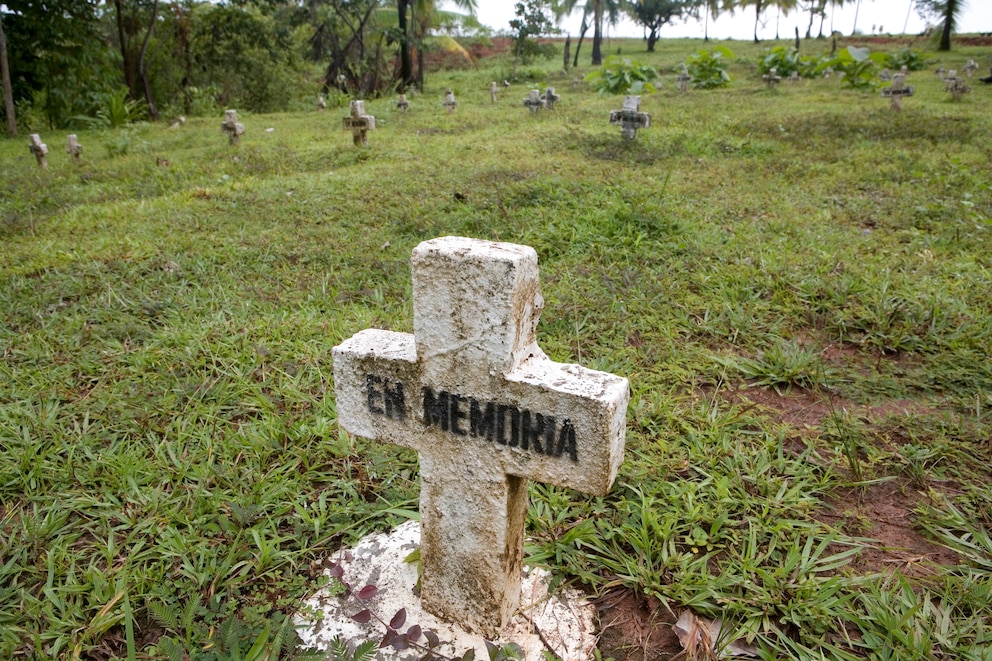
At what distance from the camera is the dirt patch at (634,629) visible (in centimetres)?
187

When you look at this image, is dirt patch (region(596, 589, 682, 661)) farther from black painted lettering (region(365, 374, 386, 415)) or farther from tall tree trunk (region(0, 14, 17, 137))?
tall tree trunk (region(0, 14, 17, 137))

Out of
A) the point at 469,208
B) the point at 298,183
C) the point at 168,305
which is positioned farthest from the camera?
the point at 298,183

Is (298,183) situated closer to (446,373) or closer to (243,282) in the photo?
(243,282)

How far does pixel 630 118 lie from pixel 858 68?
32.4 feet

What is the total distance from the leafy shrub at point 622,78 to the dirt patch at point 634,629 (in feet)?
49.5

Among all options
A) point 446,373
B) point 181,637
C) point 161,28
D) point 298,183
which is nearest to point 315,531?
point 181,637

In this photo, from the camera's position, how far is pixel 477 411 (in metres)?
1.60

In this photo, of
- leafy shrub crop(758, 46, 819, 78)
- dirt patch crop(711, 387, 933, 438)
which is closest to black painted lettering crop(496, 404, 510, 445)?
dirt patch crop(711, 387, 933, 438)

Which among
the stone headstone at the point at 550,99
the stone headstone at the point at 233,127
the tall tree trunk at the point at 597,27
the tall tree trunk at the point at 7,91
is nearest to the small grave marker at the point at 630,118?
the stone headstone at the point at 550,99

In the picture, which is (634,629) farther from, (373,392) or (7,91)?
(7,91)

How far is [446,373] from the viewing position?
5.24 feet

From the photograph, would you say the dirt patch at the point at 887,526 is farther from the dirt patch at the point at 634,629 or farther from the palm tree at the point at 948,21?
the palm tree at the point at 948,21

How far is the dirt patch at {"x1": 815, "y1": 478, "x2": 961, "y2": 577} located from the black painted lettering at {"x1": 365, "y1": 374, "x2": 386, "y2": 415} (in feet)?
5.33

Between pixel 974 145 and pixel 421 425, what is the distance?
891cm
